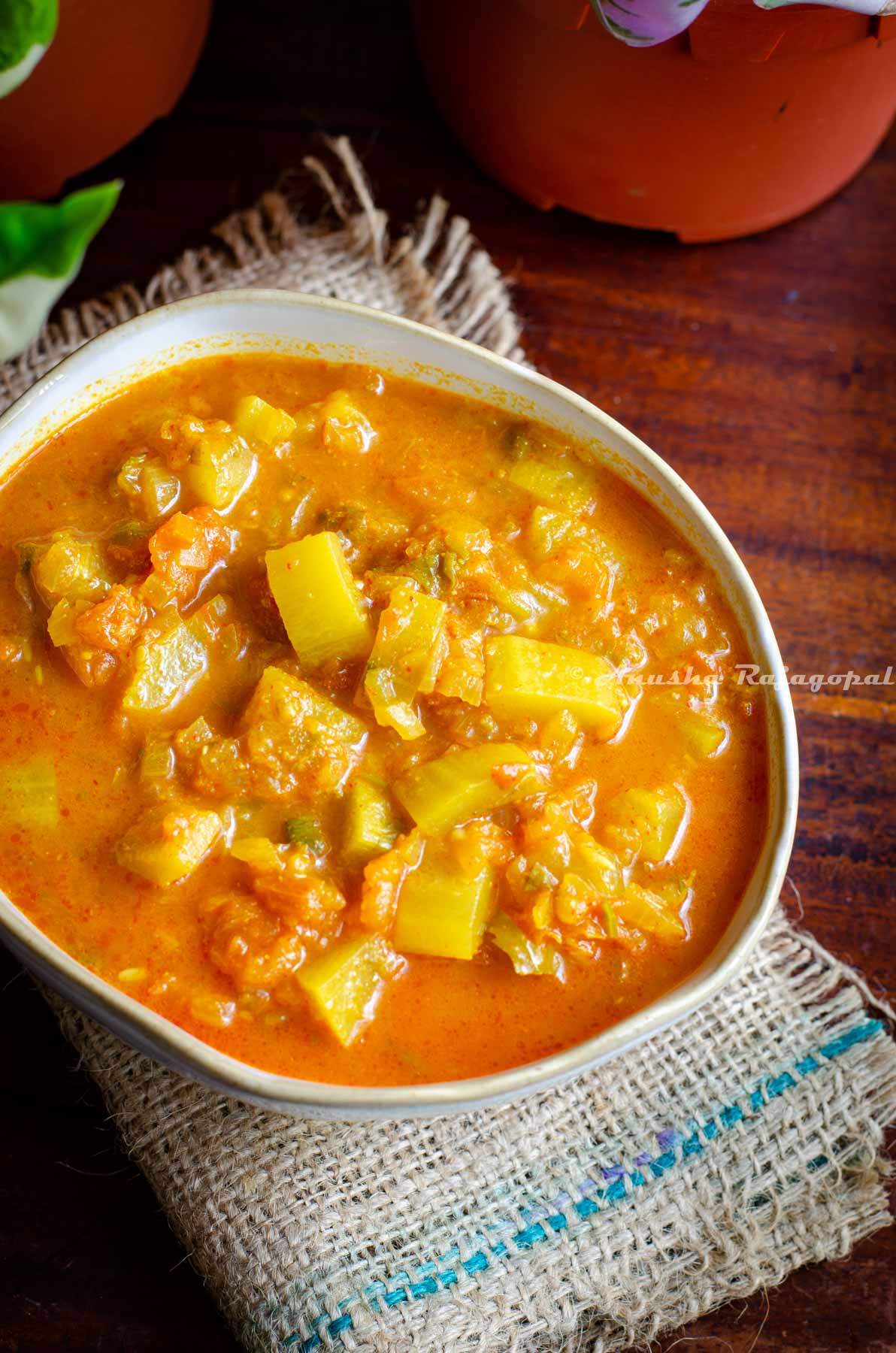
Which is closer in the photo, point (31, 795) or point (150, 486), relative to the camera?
point (31, 795)

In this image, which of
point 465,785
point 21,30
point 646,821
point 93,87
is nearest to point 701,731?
point 646,821

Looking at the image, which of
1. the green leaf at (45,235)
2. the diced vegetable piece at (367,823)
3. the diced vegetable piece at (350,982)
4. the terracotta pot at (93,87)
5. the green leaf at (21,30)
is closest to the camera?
the green leaf at (45,235)

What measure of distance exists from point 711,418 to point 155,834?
1.70 m

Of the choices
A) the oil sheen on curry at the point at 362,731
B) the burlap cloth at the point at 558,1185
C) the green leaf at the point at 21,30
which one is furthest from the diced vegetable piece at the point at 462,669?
the green leaf at the point at 21,30

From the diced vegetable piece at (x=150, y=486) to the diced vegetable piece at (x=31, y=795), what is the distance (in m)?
0.51

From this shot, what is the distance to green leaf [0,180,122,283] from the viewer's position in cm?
179

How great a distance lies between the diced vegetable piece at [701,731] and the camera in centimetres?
229

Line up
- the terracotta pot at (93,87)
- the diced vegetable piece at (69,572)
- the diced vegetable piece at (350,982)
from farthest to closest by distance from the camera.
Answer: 1. the terracotta pot at (93,87)
2. the diced vegetable piece at (69,572)
3. the diced vegetable piece at (350,982)

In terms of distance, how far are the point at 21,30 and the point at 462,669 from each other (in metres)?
1.22

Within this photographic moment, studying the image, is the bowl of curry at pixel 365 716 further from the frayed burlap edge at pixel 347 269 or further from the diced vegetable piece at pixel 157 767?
the frayed burlap edge at pixel 347 269

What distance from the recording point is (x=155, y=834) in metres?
2.14

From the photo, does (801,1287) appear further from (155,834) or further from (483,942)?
(155,834)

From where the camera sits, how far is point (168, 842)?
6.93 feet

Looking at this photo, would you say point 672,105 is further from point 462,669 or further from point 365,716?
point 365,716
